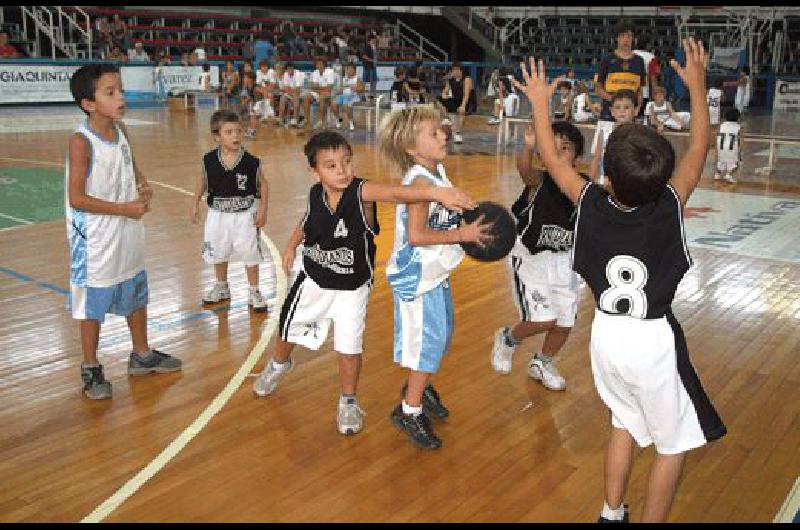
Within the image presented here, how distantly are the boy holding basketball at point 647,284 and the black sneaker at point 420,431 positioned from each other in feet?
3.63

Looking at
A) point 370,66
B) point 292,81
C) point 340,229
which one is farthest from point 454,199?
point 370,66

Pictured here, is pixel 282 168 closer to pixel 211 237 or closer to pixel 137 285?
pixel 211 237

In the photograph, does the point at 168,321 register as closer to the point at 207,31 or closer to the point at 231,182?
the point at 231,182

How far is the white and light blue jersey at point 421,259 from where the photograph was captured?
341 centimetres

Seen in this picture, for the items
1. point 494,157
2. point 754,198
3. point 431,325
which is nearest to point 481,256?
point 431,325

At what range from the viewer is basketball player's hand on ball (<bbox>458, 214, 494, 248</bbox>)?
3.03 metres

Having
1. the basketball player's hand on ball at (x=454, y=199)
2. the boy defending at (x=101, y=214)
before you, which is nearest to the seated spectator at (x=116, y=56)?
the boy defending at (x=101, y=214)

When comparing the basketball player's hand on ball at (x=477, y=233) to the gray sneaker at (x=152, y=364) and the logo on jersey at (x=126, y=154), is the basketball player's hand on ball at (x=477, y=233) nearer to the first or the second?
the logo on jersey at (x=126, y=154)

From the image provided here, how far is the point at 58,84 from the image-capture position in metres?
20.5

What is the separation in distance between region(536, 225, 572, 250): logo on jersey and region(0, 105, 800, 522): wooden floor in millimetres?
824

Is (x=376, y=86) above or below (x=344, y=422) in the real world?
above

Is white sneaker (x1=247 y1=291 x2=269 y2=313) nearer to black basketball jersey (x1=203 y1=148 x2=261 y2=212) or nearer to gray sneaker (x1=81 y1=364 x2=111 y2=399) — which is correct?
black basketball jersey (x1=203 y1=148 x2=261 y2=212)

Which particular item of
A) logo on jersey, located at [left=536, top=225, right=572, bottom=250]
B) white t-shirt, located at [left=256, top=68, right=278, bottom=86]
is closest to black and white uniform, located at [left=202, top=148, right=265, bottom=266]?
logo on jersey, located at [left=536, top=225, right=572, bottom=250]

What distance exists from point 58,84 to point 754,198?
1762 cm
